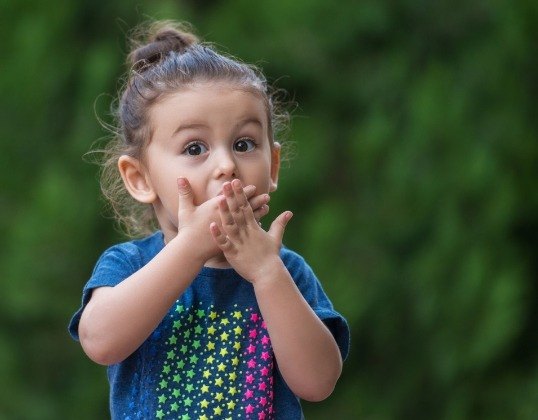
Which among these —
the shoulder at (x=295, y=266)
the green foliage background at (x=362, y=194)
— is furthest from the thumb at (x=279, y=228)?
the green foliage background at (x=362, y=194)

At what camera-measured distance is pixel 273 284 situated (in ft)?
8.07

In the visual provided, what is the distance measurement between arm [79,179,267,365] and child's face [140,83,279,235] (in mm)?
68

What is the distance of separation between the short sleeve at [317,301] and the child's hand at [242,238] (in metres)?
0.24

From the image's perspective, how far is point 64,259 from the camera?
5262mm

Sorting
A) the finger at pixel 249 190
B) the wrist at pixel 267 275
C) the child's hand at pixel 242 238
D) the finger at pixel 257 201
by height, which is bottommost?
the wrist at pixel 267 275

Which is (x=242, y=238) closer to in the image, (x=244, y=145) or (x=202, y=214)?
(x=202, y=214)

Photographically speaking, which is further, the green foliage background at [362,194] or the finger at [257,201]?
the green foliage background at [362,194]

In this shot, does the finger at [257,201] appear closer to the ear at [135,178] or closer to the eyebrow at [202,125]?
the eyebrow at [202,125]

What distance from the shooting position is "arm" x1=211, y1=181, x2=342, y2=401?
8.02 ft

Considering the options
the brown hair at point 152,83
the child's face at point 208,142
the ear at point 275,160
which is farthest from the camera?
the ear at point 275,160

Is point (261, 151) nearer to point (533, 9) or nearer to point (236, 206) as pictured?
point (236, 206)

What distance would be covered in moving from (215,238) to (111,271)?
30cm

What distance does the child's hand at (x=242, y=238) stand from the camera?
2.43m

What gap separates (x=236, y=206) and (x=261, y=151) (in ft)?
0.71
